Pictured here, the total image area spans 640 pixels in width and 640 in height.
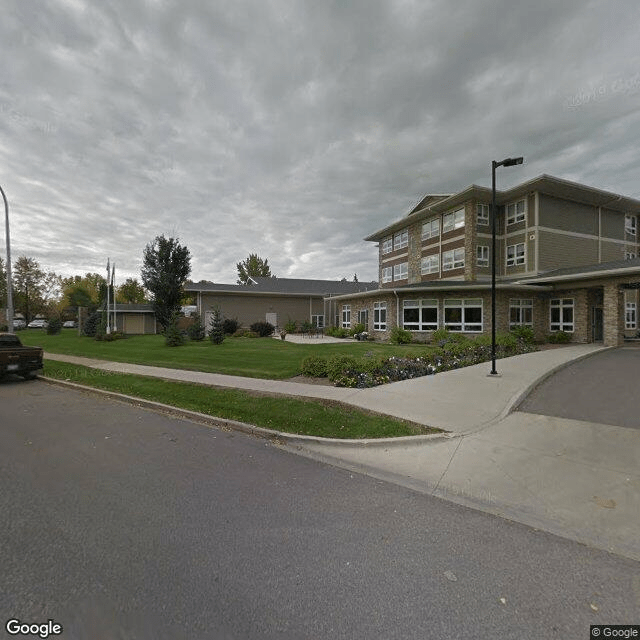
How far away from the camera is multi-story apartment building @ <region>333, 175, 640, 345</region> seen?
67.9 ft

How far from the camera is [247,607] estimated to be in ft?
7.83

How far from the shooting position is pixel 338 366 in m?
10.2

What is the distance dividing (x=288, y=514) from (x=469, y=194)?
26874 mm

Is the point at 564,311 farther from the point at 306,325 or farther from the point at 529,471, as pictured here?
the point at 529,471

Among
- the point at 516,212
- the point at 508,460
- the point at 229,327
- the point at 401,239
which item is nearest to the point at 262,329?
the point at 229,327

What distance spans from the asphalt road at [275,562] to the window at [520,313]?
69.6ft

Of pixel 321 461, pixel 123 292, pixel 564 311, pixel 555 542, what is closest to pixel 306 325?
pixel 564 311

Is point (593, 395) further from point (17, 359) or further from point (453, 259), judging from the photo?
point (453, 259)

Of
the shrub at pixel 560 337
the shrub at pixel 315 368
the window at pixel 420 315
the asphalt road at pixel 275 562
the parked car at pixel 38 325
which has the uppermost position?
the window at pixel 420 315

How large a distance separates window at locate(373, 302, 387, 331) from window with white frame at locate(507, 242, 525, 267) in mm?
10512

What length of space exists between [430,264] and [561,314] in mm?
10945

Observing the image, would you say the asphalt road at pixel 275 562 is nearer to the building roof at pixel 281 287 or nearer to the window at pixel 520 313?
the window at pixel 520 313

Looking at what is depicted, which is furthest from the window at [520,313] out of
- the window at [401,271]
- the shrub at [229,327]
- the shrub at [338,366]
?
the shrub at [229,327]

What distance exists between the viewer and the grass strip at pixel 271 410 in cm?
597
